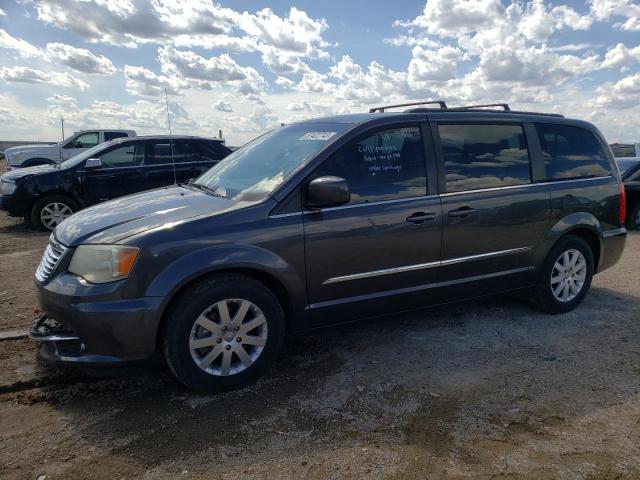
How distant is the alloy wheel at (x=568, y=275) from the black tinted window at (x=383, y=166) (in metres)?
1.83

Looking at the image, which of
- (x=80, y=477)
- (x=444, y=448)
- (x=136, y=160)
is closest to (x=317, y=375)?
(x=444, y=448)

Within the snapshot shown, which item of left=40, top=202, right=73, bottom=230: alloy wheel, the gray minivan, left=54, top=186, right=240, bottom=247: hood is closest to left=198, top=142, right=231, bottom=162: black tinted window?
left=40, top=202, right=73, bottom=230: alloy wheel

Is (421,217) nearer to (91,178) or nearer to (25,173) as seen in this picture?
(91,178)

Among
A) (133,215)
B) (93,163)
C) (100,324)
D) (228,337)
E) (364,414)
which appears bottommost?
(364,414)

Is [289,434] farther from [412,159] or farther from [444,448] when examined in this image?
[412,159]

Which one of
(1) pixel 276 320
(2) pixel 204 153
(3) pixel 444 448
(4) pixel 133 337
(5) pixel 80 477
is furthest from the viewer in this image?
(2) pixel 204 153

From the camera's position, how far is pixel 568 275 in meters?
4.91

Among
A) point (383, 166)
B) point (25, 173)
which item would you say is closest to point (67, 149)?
point (25, 173)

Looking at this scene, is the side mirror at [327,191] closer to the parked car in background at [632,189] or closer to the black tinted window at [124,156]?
the black tinted window at [124,156]

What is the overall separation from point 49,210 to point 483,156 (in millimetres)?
7993

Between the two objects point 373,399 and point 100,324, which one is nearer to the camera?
point 100,324

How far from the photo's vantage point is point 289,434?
9.50 ft

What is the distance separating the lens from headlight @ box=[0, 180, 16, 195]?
9.09 m

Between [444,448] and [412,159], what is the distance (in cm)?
212
